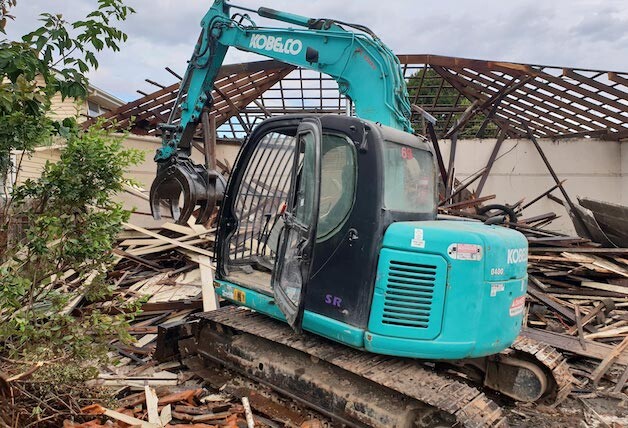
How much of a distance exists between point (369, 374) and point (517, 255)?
5.23ft

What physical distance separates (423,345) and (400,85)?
7.89ft

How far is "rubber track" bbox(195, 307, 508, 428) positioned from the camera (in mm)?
3527

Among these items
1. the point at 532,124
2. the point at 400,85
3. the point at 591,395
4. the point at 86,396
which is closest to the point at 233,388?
the point at 86,396

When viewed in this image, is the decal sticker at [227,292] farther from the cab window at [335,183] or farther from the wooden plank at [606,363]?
the wooden plank at [606,363]

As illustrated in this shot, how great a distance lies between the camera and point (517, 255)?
13.6ft

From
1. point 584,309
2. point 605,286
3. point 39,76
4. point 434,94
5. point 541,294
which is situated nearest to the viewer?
point 39,76

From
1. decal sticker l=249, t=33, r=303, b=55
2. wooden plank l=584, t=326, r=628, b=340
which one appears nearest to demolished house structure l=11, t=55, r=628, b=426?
wooden plank l=584, t=326, r=628, b=340

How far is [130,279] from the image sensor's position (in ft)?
27.3

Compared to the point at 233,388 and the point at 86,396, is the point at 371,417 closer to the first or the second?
the point at 233,388

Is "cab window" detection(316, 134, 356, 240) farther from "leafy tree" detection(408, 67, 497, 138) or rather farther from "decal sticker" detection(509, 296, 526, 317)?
"leafy tree" detection(408, 67, 497, 138)

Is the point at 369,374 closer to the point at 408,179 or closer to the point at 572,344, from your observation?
the point at 408,179

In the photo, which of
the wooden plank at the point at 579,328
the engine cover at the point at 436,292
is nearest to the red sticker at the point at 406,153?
the engine cover at the point at 436,292

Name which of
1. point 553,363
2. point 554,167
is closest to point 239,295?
point 553,363

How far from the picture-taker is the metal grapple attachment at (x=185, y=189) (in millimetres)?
5484
